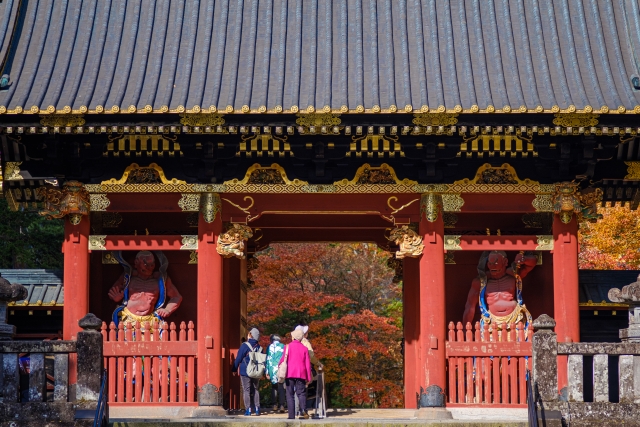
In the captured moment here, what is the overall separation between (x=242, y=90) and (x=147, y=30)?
248 cm

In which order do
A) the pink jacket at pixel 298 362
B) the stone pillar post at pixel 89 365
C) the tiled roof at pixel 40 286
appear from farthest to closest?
the tiled roof at pixel 40 286 < the pink jacket at pixel 298 362 < the stone pillar post at pixel 89 365

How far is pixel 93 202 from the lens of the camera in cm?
1861

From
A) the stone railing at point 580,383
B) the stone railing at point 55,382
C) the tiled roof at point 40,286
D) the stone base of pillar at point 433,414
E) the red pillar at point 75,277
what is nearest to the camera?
the stone railing at point 55,382

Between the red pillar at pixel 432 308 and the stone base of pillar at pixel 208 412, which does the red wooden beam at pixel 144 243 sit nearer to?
the stone base of pillar at pixel 208 412

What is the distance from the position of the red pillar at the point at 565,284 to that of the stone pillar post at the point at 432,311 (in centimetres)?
182

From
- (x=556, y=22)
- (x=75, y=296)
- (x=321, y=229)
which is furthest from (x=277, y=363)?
(x=556, y=22)

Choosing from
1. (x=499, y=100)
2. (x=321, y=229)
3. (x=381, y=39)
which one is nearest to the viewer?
(x=499, y=100)

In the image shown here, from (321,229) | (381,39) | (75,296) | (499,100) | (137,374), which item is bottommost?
(137,374)

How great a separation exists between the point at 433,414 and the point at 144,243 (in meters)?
5.35

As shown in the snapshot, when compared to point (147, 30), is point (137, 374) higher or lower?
lower

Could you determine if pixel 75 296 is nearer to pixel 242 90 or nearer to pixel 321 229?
pixel 242 90

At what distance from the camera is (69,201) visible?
18422 mm

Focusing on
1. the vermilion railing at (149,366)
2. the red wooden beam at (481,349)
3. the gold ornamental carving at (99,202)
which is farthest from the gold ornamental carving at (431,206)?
the gold ornamental carving at (99,202)

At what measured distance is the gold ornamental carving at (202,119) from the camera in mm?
17234
